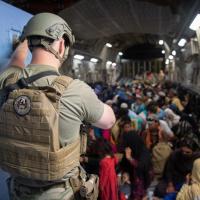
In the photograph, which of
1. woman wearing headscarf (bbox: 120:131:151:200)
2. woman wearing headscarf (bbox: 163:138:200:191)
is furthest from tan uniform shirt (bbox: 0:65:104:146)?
woman wearing headscarf (bbox: 163:138:200:191)

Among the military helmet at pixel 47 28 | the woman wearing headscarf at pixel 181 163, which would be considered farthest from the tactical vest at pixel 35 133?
the woman wearing headscarf at pixel 181 163

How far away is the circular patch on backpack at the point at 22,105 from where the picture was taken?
151 centimetres

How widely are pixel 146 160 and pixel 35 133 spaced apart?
305 centimetres

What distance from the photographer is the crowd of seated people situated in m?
3.19

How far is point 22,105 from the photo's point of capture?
1.52 meters

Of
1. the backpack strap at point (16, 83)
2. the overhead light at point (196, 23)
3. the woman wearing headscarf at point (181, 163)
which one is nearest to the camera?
the backpack strap at point (16, 83)

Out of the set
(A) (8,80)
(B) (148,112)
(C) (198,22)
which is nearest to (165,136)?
(B) (148,112)

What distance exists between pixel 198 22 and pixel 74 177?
230 inches

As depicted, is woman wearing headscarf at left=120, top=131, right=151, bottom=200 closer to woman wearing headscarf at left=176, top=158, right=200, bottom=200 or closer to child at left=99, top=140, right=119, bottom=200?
child at left=99, top=140, right=119, bottom=200

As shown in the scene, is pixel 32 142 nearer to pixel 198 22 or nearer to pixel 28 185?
pixel 28 185

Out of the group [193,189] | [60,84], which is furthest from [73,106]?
[193,189]

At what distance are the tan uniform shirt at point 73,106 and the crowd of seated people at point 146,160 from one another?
1577 mm

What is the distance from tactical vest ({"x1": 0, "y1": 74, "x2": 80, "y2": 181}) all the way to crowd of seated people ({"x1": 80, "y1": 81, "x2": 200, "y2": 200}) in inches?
64.9

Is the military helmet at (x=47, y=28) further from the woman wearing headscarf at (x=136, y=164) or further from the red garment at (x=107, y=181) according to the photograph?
the woman wearing headscarf at (x=136, y=164)
